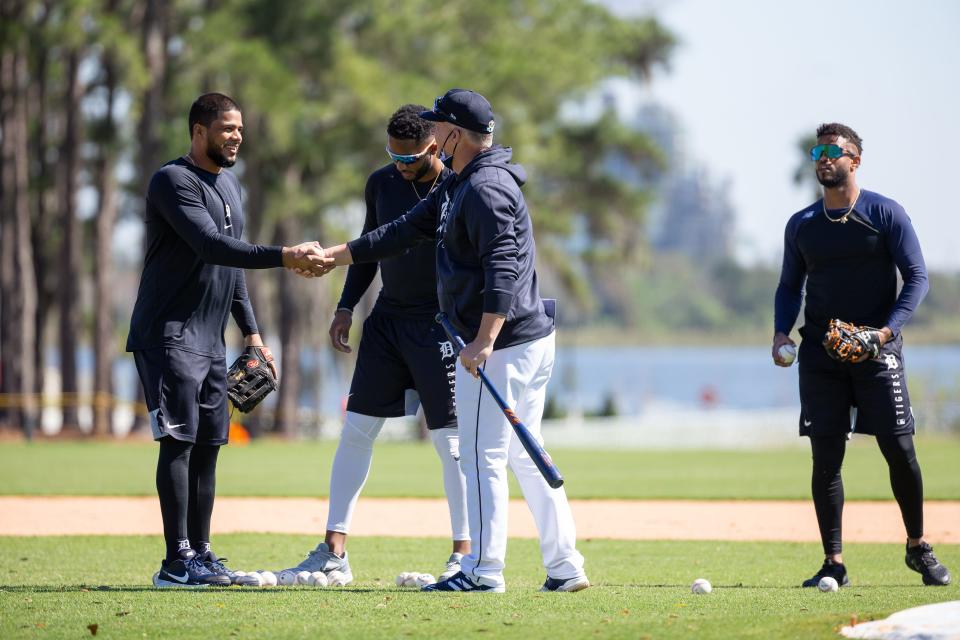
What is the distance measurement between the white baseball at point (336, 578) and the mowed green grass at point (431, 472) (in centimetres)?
752

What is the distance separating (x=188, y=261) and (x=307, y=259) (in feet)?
2.08

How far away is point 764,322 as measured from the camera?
17525 centimetres

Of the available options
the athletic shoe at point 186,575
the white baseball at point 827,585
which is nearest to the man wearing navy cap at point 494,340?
the athletic shoe at point 186,575

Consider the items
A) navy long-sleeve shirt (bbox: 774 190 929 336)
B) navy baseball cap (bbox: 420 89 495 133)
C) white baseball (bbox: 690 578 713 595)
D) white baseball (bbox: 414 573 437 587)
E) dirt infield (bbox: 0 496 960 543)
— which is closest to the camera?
navy baseball cap (bbox: 420 89 495 133)

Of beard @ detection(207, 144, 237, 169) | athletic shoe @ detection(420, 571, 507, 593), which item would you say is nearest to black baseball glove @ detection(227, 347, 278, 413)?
beard @ detection(207, 144, 237, 169)

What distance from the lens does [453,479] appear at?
7.58m

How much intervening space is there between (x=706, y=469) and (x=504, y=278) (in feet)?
47.4

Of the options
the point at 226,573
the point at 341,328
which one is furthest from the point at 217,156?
the point at 226,573

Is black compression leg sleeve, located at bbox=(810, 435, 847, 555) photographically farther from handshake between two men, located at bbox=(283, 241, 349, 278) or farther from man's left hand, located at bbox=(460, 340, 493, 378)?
handshake between two men, located at bbox=(283, 241, 349, 278)

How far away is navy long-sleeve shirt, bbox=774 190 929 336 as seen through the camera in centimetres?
724

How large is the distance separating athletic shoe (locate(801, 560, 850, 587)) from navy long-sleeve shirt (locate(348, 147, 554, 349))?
2.03 m

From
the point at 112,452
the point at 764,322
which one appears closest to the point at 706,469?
the point at 112,452

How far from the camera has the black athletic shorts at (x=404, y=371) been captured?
24.3ft

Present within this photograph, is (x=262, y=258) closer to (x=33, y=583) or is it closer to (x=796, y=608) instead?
(x=33, y=583)
